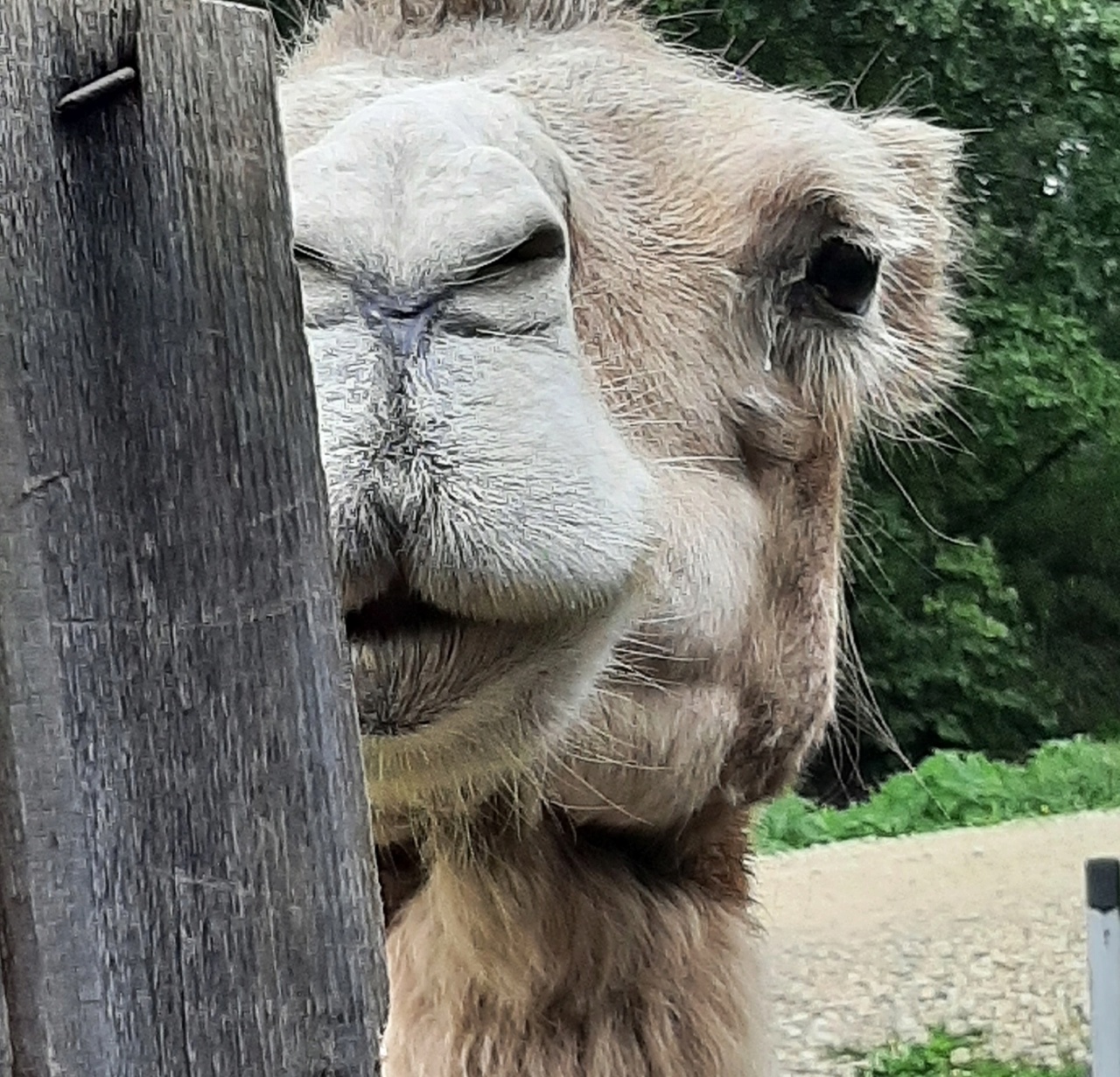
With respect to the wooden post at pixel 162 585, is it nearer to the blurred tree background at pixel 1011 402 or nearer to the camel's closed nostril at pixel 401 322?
the camel's closed nostril at pixel 401 322

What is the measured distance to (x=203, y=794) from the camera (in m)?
0.75

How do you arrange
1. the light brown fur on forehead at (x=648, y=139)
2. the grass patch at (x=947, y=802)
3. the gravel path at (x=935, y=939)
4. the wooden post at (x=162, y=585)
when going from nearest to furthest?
the wooden post at (x=162, y=585) < the light brown fur on forehead at (x=648, y=139) < the gravel path at (x=935, y=939) < the grass patch at (x=947, y=802)

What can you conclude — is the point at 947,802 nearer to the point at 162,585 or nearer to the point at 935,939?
the point at 935,939

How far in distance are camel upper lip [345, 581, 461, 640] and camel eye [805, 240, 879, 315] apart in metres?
0.71

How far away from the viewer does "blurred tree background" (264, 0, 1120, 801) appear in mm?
8375

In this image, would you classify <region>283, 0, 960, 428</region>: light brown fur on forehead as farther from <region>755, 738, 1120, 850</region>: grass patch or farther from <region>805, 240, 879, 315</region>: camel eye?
<region>755, 738, 1120, 850</region>: grass patch

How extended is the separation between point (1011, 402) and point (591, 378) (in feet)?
31.6

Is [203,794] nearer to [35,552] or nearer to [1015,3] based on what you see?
[35,552]

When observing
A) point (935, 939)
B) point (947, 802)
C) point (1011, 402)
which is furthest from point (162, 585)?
point (1011, 402)

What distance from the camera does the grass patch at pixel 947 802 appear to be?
347 inches

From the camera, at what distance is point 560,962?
1.89 metres

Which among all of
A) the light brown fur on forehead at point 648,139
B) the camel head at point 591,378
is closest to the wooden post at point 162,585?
the camel head at point 591,378

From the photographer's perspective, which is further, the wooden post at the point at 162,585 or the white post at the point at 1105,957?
the white post at the point at 1105,957

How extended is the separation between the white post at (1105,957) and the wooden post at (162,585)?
2.93 meters
